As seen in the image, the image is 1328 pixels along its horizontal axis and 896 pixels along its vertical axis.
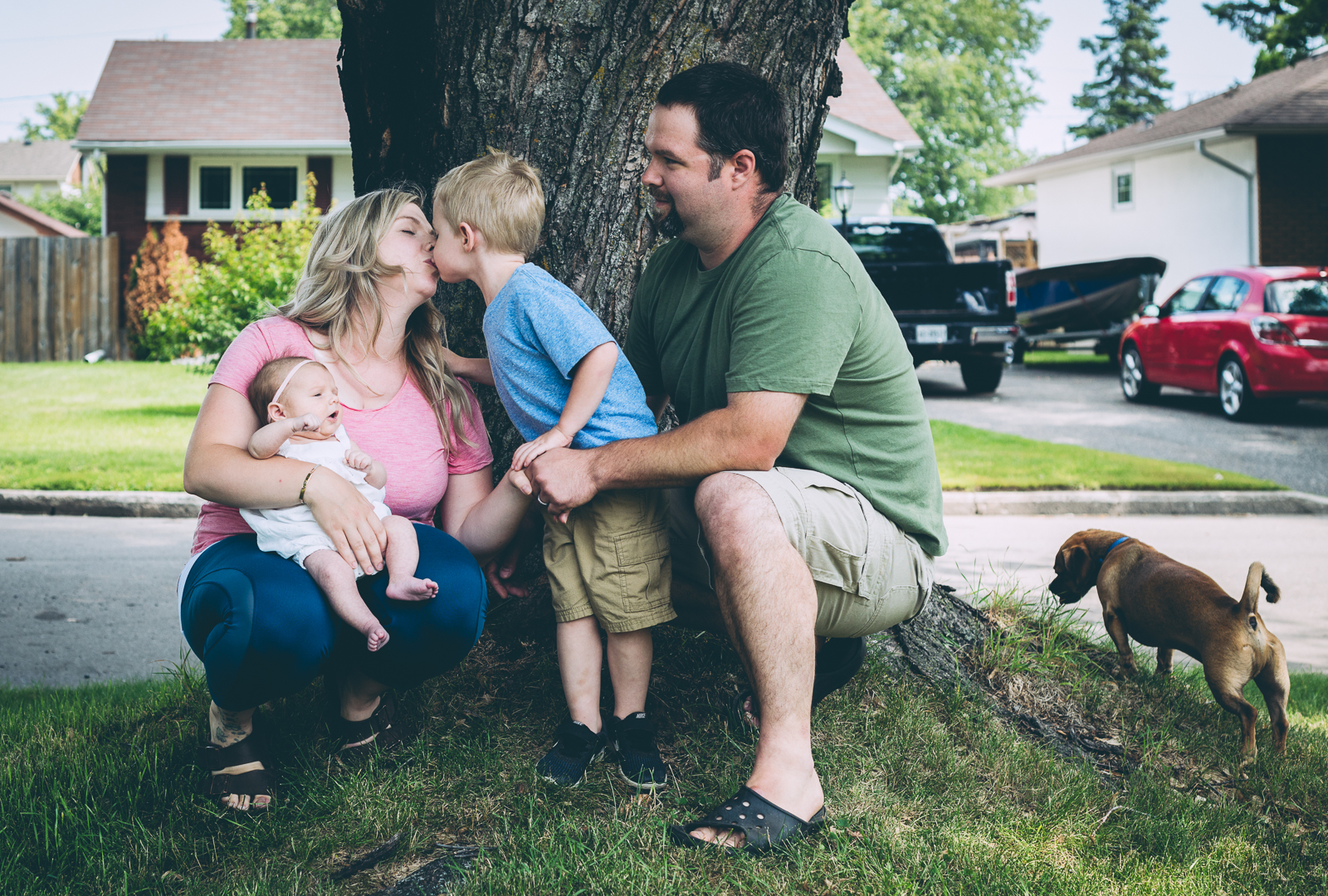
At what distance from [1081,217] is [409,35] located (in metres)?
29.4

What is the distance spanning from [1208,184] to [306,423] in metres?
25.8

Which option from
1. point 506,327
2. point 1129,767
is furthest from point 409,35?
point 1129,767

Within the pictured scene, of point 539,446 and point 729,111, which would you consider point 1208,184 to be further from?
point 539,446

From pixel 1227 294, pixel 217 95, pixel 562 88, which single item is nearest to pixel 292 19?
pixel 217 95

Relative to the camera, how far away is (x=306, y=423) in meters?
2.53

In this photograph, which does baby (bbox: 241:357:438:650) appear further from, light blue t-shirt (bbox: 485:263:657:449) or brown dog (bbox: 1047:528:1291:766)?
brown dog (bbox: 1047:528:1291:766)

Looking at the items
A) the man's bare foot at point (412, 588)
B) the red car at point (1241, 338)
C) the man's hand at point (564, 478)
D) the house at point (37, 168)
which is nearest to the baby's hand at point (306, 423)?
the man's bare foot at point (412, 588)

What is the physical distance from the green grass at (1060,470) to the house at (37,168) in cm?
6705

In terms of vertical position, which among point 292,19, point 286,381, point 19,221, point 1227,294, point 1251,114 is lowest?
point 286,381

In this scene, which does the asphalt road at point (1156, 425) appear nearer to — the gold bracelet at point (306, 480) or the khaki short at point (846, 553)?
the khaki short at point (846, 553)

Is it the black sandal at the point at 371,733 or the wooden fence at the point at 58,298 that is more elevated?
the wooden fence at the point at 58,298

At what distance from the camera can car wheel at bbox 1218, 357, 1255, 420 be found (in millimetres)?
12234

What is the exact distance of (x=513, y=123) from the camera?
3115 millimetres

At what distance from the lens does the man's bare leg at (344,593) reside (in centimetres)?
241
